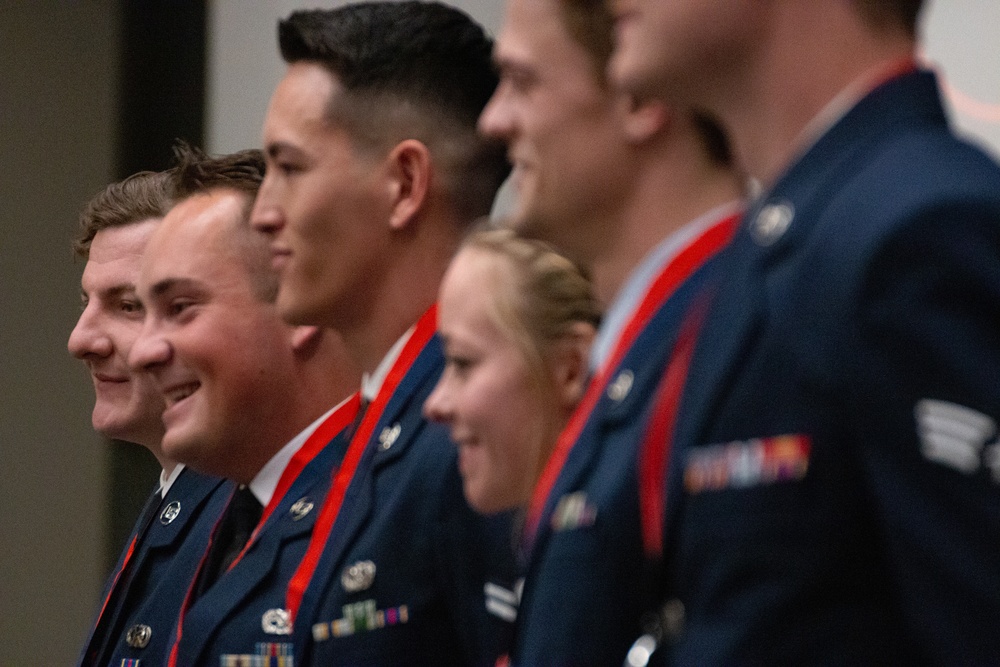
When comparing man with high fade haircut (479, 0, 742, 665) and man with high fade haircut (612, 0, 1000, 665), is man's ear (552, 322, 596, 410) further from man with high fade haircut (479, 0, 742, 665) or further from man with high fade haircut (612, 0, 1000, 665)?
man with high fade haircut (612, 0, 1000, 665)

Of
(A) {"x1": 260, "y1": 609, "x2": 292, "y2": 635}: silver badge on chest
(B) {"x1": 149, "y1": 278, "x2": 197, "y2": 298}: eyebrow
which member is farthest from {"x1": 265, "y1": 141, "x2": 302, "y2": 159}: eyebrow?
(A) {"x1": 260, "y1": 609, "x2": 292, "y2": 635}: silver badge on chest

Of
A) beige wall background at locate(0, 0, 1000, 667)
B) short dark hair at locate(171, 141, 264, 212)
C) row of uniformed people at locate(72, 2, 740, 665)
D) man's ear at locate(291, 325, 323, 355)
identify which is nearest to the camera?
row of uniformed people at locate(72, 2, 740, 665)

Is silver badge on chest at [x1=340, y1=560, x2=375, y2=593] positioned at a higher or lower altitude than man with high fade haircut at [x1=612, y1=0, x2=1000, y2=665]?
lower

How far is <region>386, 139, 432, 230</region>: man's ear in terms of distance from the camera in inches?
87.7

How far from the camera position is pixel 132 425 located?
325 cm

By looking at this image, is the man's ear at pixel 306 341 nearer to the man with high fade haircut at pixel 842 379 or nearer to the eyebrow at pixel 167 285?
the eyebrow at pixel 167 285

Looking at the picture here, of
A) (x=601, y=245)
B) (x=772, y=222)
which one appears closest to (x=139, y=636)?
(x=601, y=245)

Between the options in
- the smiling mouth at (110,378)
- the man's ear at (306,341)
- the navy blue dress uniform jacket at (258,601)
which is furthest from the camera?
the smiling mouth at (110,378)

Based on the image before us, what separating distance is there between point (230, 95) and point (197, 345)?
6.53ft

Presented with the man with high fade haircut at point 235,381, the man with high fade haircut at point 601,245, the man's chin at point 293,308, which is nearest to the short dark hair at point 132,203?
the man with high fade haircut at point 235,381

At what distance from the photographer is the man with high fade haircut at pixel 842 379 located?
109 cm

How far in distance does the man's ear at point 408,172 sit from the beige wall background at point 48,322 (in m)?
2.93

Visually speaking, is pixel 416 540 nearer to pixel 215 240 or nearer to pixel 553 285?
pixel 553 285

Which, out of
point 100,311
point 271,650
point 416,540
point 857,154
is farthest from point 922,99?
point 100,311
